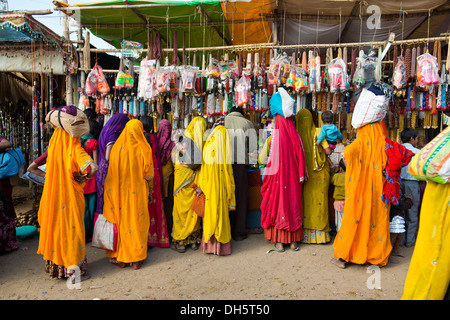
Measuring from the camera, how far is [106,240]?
12.0 feet

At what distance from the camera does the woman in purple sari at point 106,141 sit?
12.6ft

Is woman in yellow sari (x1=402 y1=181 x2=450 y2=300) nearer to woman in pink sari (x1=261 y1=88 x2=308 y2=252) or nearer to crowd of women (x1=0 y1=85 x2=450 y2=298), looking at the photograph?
crowd of women (x1=0 y1=85 x2=450 y2=298)

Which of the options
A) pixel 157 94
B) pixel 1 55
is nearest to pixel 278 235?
pixel 157 94

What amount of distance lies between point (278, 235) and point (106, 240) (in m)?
2.04

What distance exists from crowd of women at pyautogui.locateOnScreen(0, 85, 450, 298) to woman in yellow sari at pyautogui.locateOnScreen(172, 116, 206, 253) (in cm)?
1

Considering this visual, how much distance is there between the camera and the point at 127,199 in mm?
3648

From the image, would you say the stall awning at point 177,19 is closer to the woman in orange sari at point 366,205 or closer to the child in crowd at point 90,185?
the child in crowd at point 90,185

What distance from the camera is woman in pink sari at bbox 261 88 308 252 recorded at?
4.05 meters

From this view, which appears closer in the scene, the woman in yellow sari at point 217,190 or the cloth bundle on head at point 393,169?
the cloth bundle on head at point 393,169

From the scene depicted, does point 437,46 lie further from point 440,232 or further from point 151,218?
point 151,218

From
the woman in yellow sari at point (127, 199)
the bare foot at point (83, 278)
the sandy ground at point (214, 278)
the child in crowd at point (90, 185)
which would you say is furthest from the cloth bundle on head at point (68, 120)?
the sandy ground at point (214, 278)

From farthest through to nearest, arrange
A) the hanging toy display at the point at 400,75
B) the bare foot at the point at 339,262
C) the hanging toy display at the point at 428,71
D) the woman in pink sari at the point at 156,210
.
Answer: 1. the hanging toy display at the point at 400,75
2. the hanging toy display at the point at 428,71
3. the woman in pink sari at the point at 156,210
4. the bare foot at the point at 339,262

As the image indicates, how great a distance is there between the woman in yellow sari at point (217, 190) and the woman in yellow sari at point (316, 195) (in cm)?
98

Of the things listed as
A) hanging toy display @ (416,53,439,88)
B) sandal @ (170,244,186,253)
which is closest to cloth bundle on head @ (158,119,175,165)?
sandal @ (170,244,186,253)
